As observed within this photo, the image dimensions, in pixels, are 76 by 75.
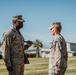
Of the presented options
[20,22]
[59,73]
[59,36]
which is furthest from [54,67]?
[20,22]

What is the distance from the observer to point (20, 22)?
340 inches

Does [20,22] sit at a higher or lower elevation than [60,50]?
higher

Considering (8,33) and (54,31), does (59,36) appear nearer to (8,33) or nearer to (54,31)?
(54,31)

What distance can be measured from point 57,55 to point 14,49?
107 cm

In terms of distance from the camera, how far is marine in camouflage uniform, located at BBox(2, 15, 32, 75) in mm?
8250

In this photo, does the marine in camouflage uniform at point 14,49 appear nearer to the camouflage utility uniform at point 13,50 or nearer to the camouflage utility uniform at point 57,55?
the camouflage utility uniform at point 13,50

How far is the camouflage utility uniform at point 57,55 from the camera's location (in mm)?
8516

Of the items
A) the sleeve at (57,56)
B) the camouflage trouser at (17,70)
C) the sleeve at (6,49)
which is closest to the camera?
the sleeve at (6,49)

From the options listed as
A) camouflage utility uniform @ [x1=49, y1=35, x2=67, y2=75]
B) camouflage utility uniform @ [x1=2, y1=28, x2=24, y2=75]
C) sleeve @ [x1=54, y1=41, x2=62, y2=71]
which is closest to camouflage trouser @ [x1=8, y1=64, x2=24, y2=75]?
camouflage utility uniform @ [x1=2, y1=28, x2=24, y2=75]

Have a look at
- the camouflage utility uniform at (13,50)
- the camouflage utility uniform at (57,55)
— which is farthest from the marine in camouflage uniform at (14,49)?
the camouflage utility uniform at (57,55)

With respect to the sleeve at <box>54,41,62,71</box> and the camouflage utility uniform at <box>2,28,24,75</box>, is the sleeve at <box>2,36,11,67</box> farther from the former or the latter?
the sleeve at <box>54,41,62,71</box>

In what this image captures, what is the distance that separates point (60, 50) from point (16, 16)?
139cm

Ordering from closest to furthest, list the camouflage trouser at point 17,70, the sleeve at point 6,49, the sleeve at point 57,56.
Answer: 1. the sleeve at point 6,49
2. the camouflage trouser at point 17,70
3. the sleeve at point 57,56

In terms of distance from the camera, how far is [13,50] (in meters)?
8.48
